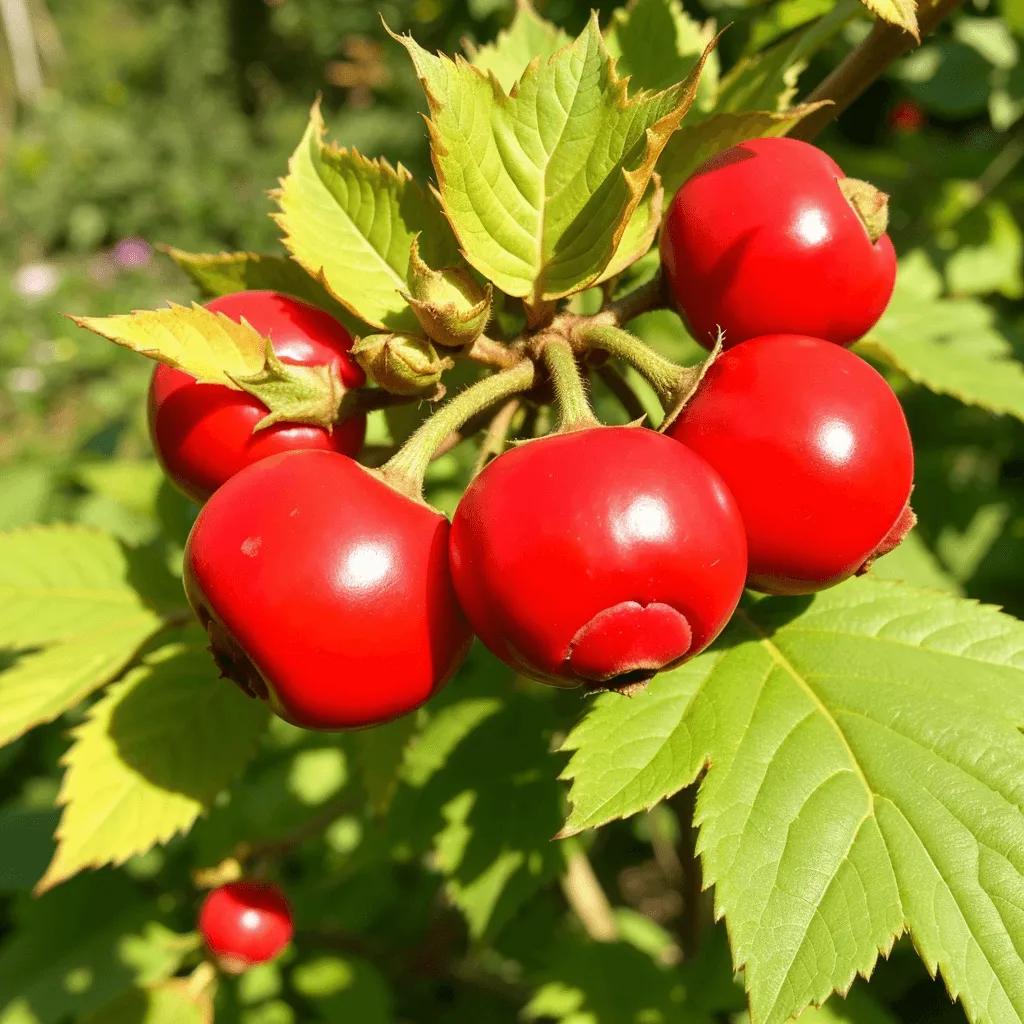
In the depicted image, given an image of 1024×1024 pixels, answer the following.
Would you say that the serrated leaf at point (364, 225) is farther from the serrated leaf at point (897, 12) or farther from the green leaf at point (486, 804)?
the green leaf at point (486, 804)

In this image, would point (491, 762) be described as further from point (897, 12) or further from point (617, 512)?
point (897, 12)

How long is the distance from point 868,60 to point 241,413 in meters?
1.04

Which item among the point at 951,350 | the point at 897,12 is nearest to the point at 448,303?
the point at 897,12

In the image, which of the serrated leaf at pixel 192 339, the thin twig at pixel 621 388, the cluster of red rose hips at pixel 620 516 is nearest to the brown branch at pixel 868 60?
the cluster of red rose hips at pixel 620 516

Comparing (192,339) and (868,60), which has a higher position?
(868,60)

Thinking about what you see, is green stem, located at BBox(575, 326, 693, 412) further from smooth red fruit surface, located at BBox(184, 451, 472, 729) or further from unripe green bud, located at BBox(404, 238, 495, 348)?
smooth red fruit surface, located at BBox(184, 451, 472, 729)

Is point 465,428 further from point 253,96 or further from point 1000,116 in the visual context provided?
point 253,96

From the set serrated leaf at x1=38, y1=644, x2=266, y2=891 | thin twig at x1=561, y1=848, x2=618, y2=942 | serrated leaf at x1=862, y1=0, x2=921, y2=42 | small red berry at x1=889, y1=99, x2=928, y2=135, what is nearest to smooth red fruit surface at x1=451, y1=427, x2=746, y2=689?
serrated leaf at x1=862, y1=0, x2=921, y2=42

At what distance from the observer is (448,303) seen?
1.15m

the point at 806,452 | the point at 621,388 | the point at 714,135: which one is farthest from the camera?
the point at 621,388

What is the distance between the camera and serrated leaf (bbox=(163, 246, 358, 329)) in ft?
4.85

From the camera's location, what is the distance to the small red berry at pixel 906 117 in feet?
11.4

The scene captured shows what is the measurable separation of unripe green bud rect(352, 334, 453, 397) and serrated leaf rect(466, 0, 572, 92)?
80 centimetres

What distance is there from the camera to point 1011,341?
101 inches
